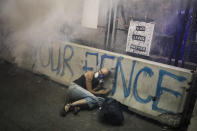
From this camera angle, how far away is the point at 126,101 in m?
4.85

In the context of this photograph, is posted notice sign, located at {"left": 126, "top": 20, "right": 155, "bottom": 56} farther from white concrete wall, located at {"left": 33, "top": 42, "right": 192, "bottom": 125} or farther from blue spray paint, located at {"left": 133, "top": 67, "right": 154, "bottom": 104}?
blue spray paint, located at {"left": 133, "top": 67, "right": 154, "bottom": 104}

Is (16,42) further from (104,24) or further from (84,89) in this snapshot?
(84,89)

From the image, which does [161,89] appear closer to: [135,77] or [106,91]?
[135,77]

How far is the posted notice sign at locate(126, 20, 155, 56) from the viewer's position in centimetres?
496

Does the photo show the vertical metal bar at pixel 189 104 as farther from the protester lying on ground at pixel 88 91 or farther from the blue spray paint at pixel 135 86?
the protester lying on ground at pixel 88 91

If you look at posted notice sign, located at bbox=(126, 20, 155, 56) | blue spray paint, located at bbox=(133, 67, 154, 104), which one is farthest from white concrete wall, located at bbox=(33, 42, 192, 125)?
posted notice sign, located at bbox=(126, 20, 155, 56)

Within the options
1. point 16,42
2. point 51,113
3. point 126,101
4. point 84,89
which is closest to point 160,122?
point 126,101

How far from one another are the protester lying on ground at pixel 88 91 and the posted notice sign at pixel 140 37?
98cm

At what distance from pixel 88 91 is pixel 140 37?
188 cm

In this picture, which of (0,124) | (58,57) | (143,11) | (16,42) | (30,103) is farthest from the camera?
(16,42)

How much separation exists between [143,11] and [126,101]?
2.55 m

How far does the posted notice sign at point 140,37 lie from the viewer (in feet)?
16.3

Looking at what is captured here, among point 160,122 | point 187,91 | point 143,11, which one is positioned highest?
point 143,11

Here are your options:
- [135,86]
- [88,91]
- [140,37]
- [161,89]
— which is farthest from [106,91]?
[140,37]
